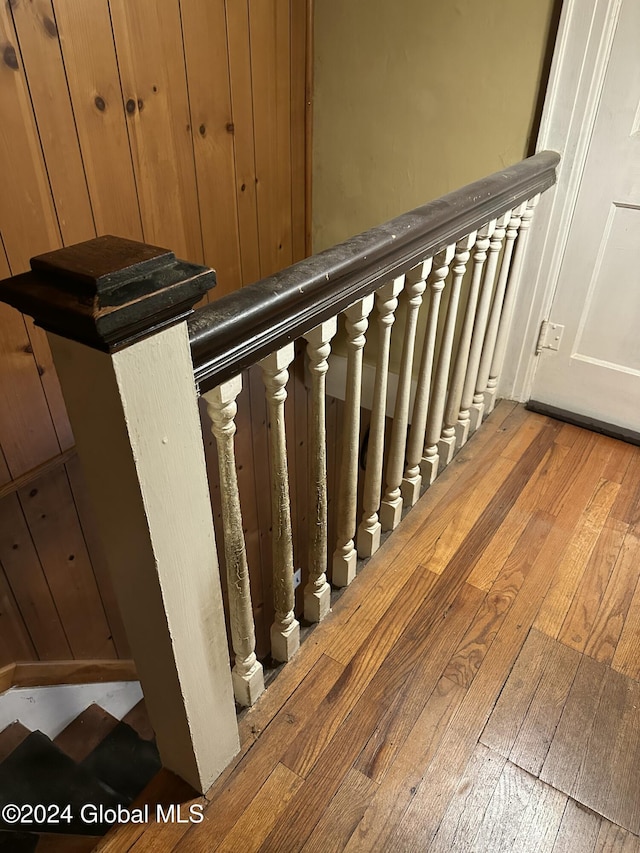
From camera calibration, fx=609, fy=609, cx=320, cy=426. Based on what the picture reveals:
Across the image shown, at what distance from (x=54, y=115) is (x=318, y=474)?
121 cm

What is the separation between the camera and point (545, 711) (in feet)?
4.18

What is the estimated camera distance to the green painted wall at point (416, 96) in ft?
6.06

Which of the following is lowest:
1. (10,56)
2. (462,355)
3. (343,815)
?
(343,815)

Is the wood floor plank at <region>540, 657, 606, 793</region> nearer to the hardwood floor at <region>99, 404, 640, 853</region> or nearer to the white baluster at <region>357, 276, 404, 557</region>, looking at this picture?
the hardwood floor at <region>99, 404, 640, 853</region>

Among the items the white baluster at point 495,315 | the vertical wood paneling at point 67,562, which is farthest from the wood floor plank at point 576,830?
the vertical wood paneling at point 67,562

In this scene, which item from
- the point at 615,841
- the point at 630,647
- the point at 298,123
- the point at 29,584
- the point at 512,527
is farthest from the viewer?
the point at 298,123

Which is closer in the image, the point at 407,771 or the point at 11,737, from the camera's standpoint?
the point at 407,771

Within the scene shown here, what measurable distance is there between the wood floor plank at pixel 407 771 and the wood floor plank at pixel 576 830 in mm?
250

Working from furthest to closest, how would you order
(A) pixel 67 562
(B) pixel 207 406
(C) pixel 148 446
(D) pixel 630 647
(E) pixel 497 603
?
(A) pixel 67 562, (E) pixel 497 603, (D) pixel 630 647, (B) pixel 207 406, (C) pixel 148 446

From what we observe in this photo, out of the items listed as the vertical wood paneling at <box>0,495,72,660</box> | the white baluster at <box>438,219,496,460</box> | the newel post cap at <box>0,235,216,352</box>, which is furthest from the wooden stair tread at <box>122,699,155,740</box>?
the newel post cap at <box>0,235,216,352</box>

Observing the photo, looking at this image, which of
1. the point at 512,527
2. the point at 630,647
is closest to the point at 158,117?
the point at 512,527

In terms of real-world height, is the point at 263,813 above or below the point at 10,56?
below

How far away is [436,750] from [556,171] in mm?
1647

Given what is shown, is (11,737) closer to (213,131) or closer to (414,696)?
(414,696)
